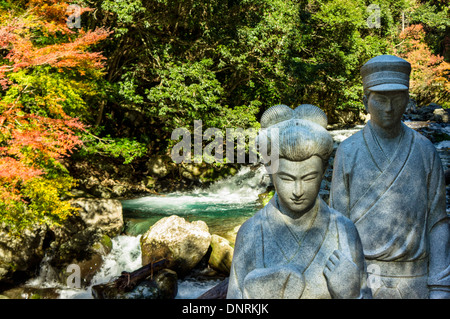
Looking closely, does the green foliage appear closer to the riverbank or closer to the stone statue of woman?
the riverbank

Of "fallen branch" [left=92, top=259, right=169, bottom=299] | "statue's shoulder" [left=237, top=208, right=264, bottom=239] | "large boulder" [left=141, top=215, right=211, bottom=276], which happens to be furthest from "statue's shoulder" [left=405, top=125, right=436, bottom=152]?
"large boulder" [left=141, top=215, right=211, bottom=276]

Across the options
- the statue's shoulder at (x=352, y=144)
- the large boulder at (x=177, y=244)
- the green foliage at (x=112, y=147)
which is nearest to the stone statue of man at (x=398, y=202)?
the statue's shoulder at (x=352, y=144)

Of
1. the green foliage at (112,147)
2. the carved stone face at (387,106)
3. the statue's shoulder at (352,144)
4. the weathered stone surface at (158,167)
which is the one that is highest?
the carved stone face at (387,106)

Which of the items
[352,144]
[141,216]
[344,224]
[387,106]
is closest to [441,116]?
[141,216]

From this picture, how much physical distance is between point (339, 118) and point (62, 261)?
794 inches

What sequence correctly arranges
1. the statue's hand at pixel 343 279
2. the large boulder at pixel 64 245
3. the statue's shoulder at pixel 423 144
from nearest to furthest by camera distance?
1. the statue's hand at pixel 343 279
2. the statue's shoulder at pixel 423 144
3. the large boulder at pixel 64 245

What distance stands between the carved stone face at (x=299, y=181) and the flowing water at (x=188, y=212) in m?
6.88

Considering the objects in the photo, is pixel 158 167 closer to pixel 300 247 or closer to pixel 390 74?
pixel 390 74

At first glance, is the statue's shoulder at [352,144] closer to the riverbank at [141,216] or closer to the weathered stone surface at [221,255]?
the riverbank at [141,216]

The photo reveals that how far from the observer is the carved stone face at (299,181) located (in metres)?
1.70

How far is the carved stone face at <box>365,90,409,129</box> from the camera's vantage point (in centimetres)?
251

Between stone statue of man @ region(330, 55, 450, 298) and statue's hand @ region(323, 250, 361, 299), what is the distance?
1.04 meters

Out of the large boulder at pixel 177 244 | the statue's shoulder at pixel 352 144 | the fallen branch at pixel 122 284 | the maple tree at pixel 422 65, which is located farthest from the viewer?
the maple tree at pixel 422 65

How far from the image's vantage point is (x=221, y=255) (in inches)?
350
